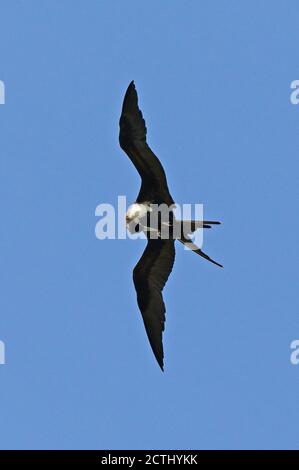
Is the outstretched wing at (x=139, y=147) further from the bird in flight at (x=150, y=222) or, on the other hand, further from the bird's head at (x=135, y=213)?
the bird's head at (x=135, y=213)

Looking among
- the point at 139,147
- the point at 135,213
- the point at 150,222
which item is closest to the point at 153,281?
the point at 150,222

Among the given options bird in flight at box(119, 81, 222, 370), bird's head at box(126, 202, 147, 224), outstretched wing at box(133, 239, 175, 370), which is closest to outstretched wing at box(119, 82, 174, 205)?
bird in flight at box(119, 81, 222, 370)

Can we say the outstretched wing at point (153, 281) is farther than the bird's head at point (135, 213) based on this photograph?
Yes

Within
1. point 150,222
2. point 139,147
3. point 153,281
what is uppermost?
point 139,147

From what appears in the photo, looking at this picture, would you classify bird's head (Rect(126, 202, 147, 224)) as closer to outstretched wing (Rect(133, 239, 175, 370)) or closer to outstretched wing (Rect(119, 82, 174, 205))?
outstretched wing (Rect(119, 82, 174, 205))

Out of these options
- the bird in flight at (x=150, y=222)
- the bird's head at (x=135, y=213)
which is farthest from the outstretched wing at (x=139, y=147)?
the bird's head at (x=135, y=213)

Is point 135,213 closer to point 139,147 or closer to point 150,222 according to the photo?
point 150,222
